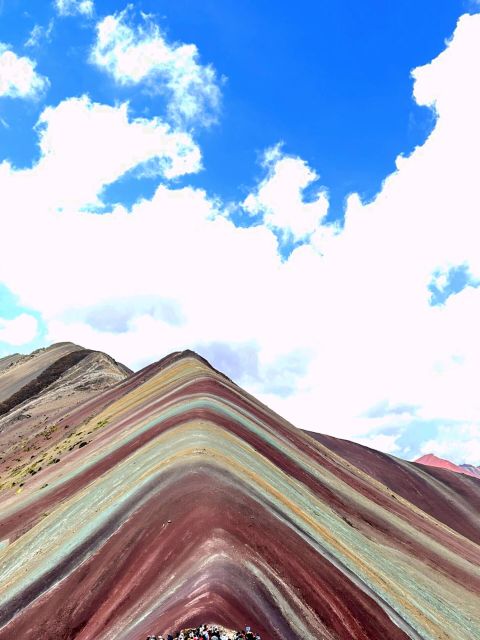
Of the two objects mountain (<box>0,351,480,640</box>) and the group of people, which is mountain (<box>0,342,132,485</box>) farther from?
the group of people

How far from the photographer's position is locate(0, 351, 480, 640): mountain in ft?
53.2

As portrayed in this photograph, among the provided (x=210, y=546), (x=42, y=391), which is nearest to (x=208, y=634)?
(x=210, y=546)

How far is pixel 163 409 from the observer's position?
43469mm

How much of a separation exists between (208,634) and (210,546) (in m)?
5.51

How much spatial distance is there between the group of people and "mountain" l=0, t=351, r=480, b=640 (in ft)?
1.86

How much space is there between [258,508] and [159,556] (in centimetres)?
443

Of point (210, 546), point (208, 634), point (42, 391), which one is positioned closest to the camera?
point (208, 634)

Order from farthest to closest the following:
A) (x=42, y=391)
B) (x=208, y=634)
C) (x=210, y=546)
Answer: (x=42, y=391), (x=210, y=546), (x=208, y=634)

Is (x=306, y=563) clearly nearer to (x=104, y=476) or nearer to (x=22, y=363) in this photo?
(x=104, y=476)

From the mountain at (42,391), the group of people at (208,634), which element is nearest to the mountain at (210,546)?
the group of people at (208,634)

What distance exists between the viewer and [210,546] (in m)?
17.2

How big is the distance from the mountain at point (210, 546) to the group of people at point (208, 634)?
1.86ft

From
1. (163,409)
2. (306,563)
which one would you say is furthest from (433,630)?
(163,409)

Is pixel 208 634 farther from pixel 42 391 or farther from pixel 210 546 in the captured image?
pixel 42 391
